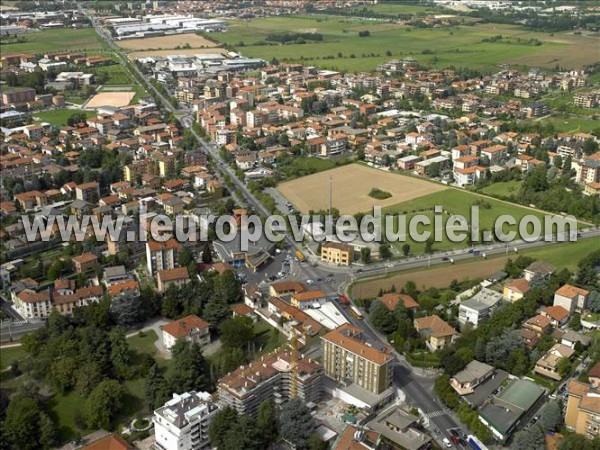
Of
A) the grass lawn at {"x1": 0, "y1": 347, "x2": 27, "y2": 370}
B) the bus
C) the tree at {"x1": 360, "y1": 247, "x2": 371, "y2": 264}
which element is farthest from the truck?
the grass lawn at {"x1": 0, "y1": 347, "x2": 27, "y2": 370}

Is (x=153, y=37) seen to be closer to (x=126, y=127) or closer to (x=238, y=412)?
(x=126, y=127)

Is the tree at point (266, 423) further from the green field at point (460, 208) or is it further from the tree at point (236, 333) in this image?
the green field at point (460, 208)

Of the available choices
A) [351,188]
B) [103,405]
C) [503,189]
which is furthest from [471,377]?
[503,189]

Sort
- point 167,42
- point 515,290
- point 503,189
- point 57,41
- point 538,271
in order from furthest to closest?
1. point 167,42
2. point 57,41
3. point 503,189
4. point 538,271
5. point 515,290

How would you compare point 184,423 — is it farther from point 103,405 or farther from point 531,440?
point 531,440

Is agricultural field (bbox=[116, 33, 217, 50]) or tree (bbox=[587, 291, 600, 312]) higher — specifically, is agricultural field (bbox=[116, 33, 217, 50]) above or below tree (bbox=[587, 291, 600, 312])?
above

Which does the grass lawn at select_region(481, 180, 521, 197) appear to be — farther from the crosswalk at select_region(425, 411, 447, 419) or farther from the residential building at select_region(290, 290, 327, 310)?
the crosswalk at select_region(425, 411, 447, 419)
